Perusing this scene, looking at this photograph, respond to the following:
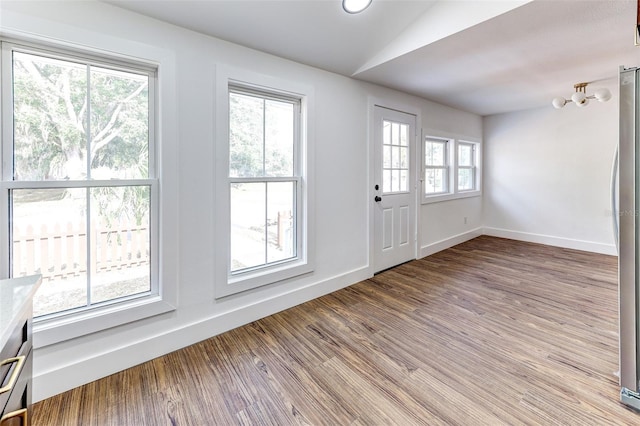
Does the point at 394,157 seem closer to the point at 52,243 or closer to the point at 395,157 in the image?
the point at 395,157

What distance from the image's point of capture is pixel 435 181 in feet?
15.0

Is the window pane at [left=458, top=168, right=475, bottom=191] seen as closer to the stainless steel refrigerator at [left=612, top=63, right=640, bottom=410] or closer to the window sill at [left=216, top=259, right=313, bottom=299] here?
the window sill at [left=216, top=259, right=313, bottom=299]

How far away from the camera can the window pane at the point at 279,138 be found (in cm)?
249

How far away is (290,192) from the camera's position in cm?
268

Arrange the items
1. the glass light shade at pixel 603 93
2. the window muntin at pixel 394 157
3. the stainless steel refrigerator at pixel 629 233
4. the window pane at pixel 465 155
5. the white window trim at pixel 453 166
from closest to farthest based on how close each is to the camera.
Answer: the stainless steel refrigerator at pixel 629 233, the glass light shade at pixel 603 93, the window muntin at pixel 394 157, the white window trim at pixel 453 166, the window pane at pixel 465 155

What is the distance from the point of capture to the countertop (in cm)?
73

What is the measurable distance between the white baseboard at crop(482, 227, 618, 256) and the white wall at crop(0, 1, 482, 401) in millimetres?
3664

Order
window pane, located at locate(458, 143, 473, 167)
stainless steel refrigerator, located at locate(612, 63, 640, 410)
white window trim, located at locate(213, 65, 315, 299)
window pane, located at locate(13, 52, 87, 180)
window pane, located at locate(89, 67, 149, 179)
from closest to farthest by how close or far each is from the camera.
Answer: stainless steel refrigerator, located at locate(612, 63, 640, 410)
window pane, located at locate(13, 52, 87, 180)
window pane, located at locate(89, 67, 149, 179)
white window trim, located at locate(213, 65, 315, 299)
window pane, located at locate(458, 143, 473, 167)

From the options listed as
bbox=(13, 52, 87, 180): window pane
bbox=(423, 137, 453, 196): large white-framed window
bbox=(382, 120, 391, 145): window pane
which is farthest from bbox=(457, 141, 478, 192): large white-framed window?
bbox=(13, 52, 87, 180): window pane

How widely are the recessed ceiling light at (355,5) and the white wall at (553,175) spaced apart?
3716mm

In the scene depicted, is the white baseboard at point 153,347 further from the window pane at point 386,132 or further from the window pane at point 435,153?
the window pane at point 435,153

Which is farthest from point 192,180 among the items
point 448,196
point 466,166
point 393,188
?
point 466,166

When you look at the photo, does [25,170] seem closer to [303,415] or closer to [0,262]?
[0,262]

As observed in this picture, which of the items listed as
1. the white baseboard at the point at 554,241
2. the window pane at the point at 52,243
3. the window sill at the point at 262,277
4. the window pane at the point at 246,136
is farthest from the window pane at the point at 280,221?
the white baseboard at the point at 554,241
